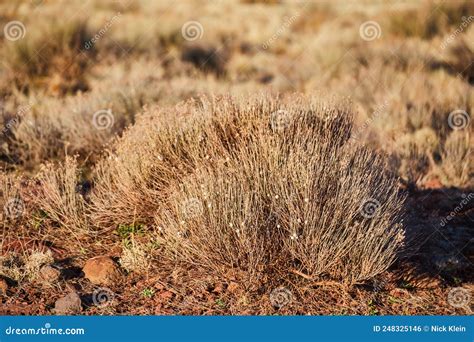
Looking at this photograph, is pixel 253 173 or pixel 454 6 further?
pixel 454 6

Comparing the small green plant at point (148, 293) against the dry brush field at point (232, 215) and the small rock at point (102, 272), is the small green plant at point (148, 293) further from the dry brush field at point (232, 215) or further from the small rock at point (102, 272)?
the small rock at point (102, 272)

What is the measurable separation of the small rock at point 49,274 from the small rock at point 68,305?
1.08ft

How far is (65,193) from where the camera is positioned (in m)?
5.72

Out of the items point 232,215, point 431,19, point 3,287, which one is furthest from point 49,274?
point 431,19

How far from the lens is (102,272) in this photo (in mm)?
5000

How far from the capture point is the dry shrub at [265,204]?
15.4 ft

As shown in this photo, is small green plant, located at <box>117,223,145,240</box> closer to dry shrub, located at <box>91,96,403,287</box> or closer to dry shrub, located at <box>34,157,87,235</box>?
dry shrub, located at <box>91,96,403,287</box>

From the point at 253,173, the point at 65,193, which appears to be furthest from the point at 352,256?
the point at 65,193

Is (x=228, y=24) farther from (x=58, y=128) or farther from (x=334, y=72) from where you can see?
(x=58, y=128)

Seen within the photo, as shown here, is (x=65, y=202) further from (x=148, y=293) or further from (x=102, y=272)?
(x=148, y=293)

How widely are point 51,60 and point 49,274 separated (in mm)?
8376

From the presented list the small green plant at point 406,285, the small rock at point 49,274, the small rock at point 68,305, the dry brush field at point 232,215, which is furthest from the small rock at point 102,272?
the small green plant at point 406,285

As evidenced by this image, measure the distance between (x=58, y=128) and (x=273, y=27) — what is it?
12978 millimetres

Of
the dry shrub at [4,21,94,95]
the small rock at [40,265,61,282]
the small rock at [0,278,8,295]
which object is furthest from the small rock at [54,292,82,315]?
the dry shrub at [4,21,94,95]
